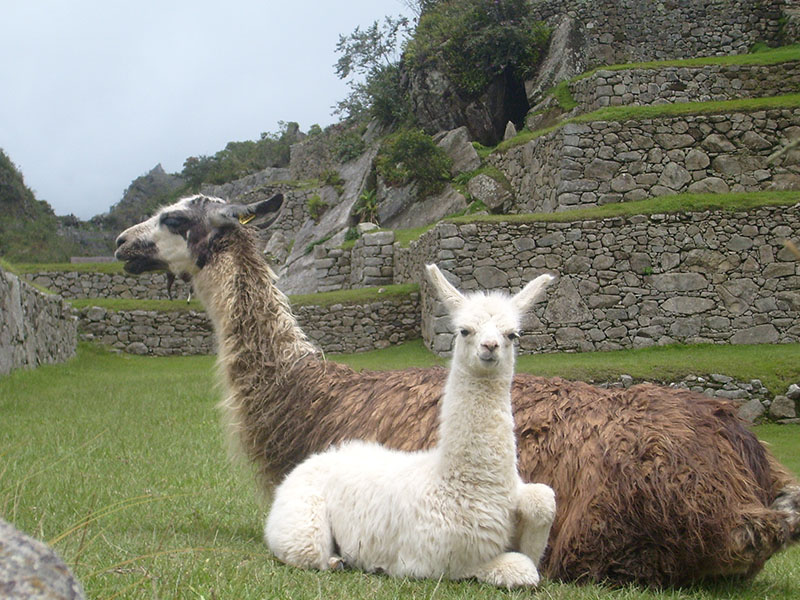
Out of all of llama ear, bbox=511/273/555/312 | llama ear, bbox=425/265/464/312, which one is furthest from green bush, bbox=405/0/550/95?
llama ear, bbox=425/265/464/312

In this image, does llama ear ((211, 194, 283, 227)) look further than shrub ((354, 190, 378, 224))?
No

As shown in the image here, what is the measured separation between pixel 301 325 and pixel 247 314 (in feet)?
44.2

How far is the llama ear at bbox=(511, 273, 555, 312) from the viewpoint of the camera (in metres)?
3.11

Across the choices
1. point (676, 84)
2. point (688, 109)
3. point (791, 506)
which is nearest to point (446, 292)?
point (791, 506)

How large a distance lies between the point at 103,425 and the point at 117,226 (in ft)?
144

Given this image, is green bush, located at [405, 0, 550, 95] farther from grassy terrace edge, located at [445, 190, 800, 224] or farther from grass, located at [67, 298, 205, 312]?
grass, located at [67, 298, 205, 312]

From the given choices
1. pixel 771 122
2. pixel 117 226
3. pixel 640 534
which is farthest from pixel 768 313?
pixel 117 226

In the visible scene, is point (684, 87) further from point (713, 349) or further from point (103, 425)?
point (103, 425)

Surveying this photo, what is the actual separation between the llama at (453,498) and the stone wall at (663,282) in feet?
39.6

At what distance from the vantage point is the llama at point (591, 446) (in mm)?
2908

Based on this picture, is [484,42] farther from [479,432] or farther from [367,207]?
[479,432]

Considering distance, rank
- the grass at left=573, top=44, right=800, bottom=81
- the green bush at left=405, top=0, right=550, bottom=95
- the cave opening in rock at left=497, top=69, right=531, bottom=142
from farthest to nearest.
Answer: the cave opening in rock at left=497, top=69, right=531, bottom=142 < the green bush at left=405, top=0, right=550, bottom=95 < the grass at left=573, top=44, right=800, bottom=81

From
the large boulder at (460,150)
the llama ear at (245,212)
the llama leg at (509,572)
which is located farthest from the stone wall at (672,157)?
the llama leg at (509,572)

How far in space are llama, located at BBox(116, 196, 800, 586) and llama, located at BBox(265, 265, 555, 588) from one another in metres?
0.34
